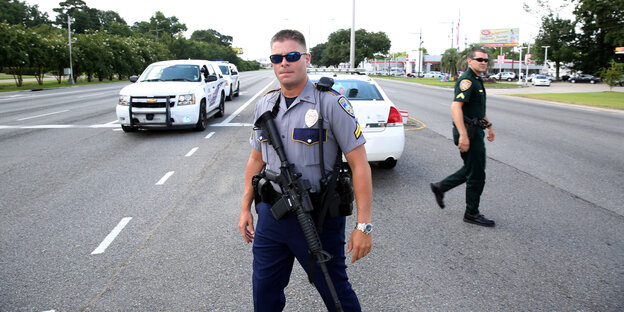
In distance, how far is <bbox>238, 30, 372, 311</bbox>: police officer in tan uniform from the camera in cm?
223

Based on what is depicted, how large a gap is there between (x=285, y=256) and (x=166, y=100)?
908 cm

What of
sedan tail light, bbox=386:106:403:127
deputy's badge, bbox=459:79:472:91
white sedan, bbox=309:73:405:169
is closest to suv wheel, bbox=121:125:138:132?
white sedan, bbox=309:73:405:169

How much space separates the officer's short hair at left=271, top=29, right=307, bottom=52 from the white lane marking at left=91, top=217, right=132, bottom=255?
9.68ft

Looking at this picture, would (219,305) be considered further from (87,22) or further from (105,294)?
(87,22)

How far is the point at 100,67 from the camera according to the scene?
44.3 meters

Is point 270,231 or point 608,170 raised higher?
point 270,231

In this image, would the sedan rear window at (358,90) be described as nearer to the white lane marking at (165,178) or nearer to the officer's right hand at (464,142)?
the officer's right hand at (464,142)

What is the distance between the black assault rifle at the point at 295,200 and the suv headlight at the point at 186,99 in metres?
9.17

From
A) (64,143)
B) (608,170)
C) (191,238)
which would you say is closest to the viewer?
(191,238)

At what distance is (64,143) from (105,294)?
25.6 feet

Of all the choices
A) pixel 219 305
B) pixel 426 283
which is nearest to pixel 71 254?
pixel 219 305

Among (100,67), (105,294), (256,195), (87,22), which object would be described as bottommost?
(105,294)

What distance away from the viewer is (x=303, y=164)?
7.38 ft

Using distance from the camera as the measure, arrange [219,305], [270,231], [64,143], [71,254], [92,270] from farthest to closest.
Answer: [64,143], [71,254], [92,270], [219,305], [270,231]
